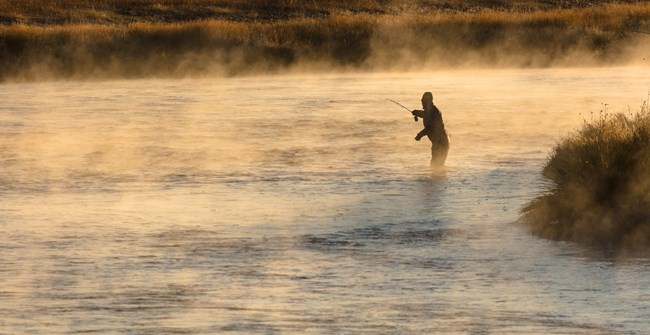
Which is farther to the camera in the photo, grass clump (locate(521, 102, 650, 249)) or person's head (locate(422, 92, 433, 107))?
person's head (locate(422, 92, 433, 107))

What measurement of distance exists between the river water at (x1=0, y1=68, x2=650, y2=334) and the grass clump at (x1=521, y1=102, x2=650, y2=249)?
31 cm

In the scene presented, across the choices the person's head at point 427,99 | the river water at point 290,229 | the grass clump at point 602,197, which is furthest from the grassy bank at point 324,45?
the grass clump at point 602,197

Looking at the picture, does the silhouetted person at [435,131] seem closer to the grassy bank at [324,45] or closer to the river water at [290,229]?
the river water at [290,229]

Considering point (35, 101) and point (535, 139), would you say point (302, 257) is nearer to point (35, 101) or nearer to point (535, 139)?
point (535, 139)

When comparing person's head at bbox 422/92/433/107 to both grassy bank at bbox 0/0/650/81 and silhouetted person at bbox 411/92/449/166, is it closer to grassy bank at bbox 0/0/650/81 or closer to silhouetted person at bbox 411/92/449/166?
silhouetted person at bbox 411/92/449/166

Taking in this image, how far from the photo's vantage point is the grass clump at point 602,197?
47.6 ft

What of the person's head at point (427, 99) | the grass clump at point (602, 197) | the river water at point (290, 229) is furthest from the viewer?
the person's head at point (427, 99)

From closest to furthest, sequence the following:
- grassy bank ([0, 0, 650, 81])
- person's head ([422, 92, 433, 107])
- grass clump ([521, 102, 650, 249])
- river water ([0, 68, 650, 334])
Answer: river water ([0, 68, 650, 334])
grass clump ([521, 102, 650, 249])
person's head ([422, 92, 433, 107])
grassy bank ([0, 0, 650, 81])

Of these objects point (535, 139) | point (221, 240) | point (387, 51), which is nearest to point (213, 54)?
point (387, 51)

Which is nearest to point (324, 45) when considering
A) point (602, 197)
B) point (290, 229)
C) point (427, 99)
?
point (427, 99)

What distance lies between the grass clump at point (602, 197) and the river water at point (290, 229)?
1.02 feet

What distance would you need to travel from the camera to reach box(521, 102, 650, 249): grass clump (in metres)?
14.5

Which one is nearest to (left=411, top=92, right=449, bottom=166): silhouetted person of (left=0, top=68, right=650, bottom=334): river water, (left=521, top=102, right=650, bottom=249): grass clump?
(left=0, top=68, right=650, bottom=334): river water

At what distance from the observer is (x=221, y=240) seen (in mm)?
14836
